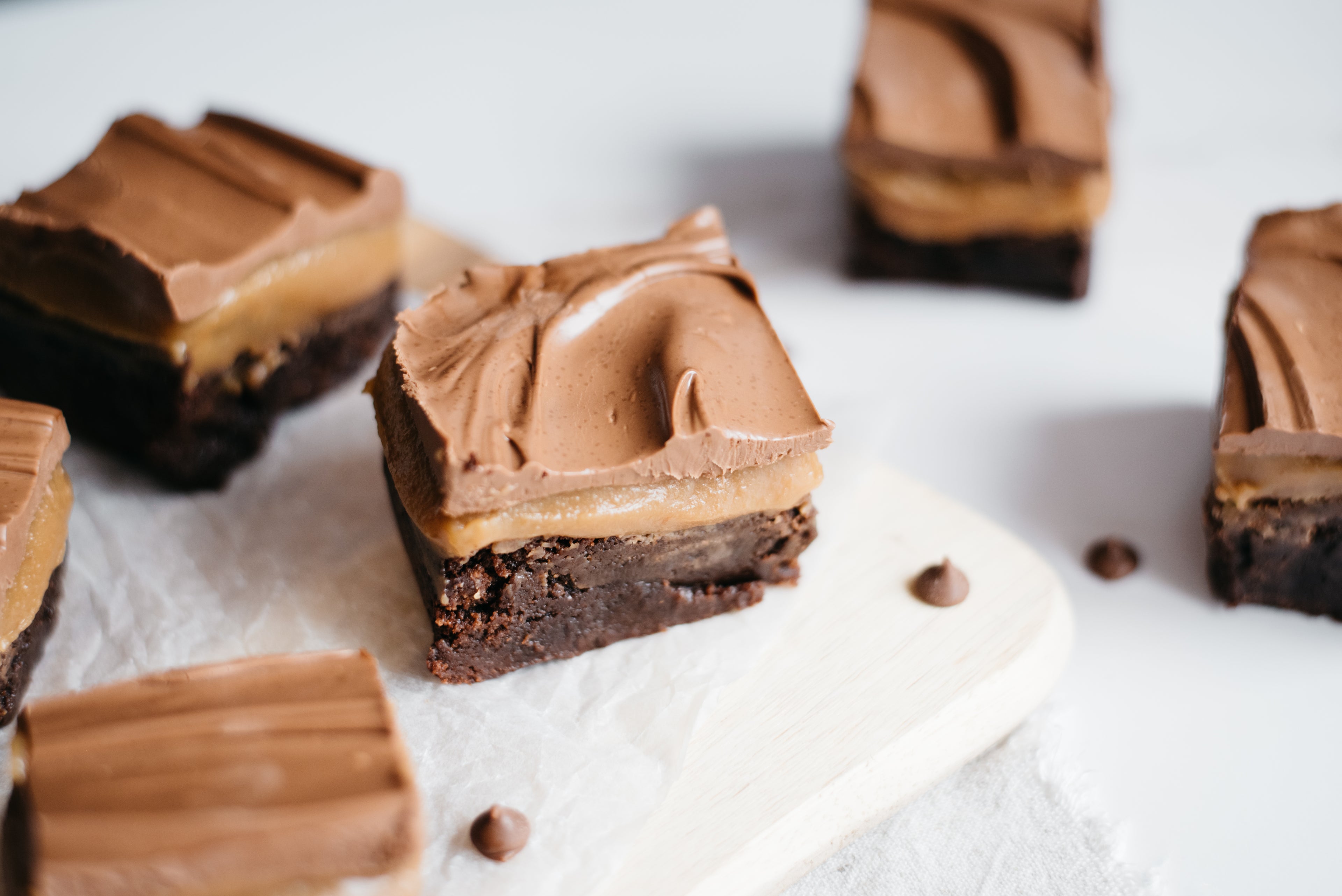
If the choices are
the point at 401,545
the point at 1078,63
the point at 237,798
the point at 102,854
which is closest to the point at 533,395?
the point at 401,545

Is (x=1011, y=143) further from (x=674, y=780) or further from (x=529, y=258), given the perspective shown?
(x=674, y=780)

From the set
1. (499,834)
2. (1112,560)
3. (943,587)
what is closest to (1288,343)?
(1112,560)

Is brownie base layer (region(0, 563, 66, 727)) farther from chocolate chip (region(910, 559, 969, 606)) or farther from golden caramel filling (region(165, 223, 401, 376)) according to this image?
chocolate chip (region(910, 559, 969, 606))

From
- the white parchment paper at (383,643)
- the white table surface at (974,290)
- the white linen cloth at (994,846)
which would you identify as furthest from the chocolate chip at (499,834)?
the white table surface at (974,290)

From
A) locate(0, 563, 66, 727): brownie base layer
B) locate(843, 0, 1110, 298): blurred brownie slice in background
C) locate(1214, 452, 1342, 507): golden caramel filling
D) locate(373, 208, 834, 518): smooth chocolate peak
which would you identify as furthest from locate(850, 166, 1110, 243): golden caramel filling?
locate(0, 563, 66, 727): brownie base layer

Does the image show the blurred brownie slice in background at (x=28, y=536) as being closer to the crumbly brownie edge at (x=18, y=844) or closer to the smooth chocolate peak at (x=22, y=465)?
the smooth chocolate peak at (x=22, y=465)

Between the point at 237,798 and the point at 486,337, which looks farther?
the point at 486,337

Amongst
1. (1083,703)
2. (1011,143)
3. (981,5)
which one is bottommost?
(1083,703)
